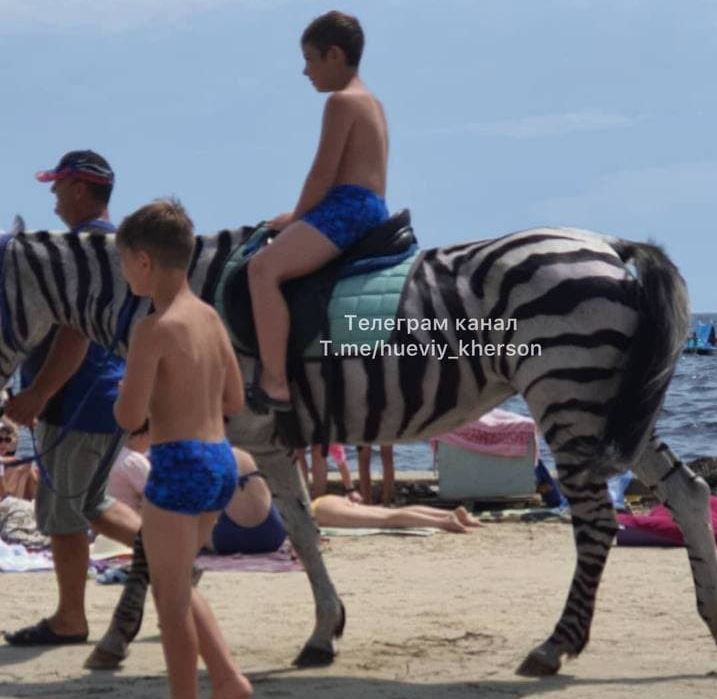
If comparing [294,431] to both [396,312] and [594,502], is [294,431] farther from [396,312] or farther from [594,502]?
[594,502]

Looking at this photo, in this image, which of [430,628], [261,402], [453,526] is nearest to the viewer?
[261,402]

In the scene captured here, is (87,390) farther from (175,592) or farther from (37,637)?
(175,592)

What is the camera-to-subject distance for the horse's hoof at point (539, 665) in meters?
6.24

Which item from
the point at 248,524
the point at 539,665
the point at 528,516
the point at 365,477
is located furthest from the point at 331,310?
the point at 365,477

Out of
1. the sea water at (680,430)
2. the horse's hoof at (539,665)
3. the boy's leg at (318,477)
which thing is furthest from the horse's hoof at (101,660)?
the boy's leg at (318,477)

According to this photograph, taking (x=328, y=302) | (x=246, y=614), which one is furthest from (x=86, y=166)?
(x=246, y=614)

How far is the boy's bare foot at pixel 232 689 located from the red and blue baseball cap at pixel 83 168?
2992 mm

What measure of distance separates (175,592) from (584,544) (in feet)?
7.27

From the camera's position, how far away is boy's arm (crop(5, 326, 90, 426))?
705 cm

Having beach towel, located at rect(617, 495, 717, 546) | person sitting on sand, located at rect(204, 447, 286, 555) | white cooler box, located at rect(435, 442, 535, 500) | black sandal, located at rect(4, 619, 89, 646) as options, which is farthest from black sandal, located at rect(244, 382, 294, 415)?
white cooler box, located at rect(435, 442, 535, 500)

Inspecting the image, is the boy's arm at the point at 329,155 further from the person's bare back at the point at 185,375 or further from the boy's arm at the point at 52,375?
the person's bare back at the point at 185,375

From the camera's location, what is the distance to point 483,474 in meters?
13.5

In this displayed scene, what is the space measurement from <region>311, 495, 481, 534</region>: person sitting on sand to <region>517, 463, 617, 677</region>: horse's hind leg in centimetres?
492

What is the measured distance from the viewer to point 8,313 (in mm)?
6977
